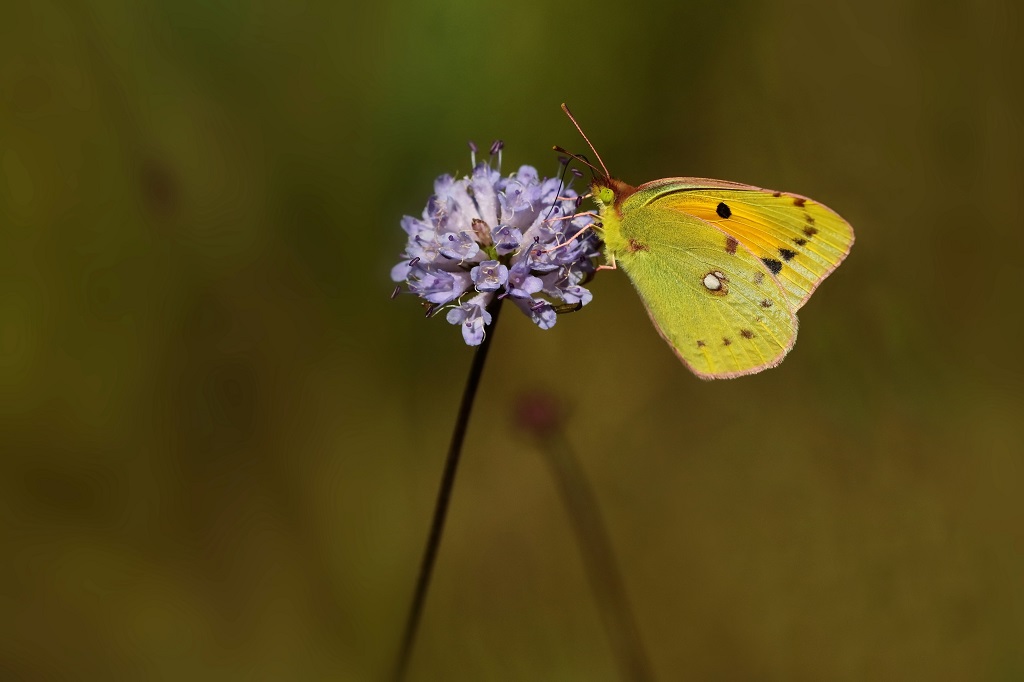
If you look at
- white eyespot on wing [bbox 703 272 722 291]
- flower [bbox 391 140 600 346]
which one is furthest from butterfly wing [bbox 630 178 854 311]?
flower [bbox 391 140 600 346]

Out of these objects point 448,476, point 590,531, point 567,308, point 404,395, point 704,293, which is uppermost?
point 404,395

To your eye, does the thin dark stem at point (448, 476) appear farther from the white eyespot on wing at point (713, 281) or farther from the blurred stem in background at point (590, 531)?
the blurred stem in background at point (590, 531)

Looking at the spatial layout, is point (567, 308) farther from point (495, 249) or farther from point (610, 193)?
point (610, 193)

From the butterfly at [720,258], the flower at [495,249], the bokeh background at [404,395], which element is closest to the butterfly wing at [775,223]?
the butterfly at [720,258]

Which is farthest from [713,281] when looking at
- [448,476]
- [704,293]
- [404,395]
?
[404,395]

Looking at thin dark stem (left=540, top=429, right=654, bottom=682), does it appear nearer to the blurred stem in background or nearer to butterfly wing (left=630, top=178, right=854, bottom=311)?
the blurred stem in background

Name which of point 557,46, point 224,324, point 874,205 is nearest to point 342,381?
point 224,324

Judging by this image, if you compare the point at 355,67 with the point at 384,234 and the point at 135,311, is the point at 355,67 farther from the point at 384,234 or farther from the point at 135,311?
the point at 135,311
